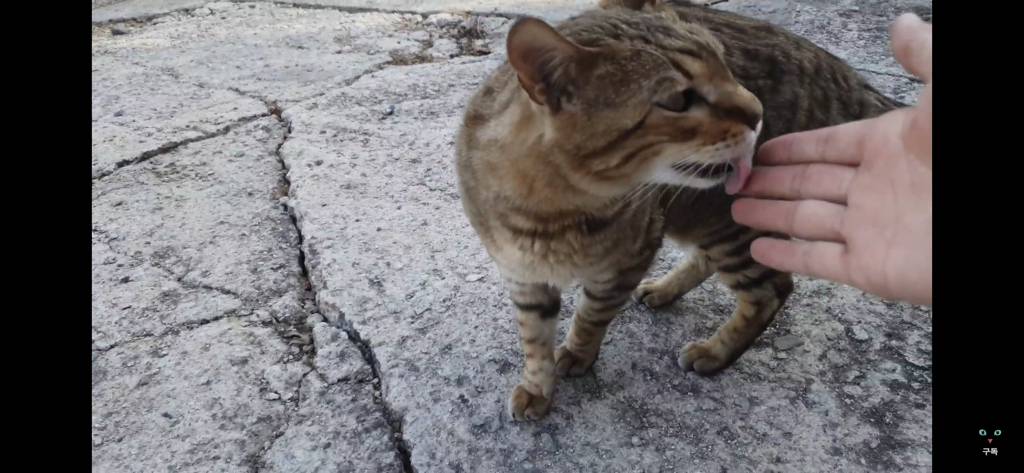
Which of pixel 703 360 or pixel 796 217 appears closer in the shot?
pixel 796 217

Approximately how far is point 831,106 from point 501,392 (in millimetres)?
1106

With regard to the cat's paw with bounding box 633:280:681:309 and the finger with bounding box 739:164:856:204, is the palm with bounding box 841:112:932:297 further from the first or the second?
the cat's paw with bounding box 633:280:681:309

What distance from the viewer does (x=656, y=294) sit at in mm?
2254

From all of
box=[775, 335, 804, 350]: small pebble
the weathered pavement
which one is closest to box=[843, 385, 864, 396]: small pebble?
the weathered pavement

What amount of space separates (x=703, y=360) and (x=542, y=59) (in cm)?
99

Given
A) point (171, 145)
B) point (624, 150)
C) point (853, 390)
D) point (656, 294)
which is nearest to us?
point (624, 150)

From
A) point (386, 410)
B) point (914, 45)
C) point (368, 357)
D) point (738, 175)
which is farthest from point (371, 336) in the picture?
point (914, 45)

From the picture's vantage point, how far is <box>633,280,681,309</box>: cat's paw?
225cm

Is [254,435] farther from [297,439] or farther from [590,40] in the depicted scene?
[590,40]

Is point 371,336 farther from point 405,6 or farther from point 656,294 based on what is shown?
point 405,6

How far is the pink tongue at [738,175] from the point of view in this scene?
1.63 metres

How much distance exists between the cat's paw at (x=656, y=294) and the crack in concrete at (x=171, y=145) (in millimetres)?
1928

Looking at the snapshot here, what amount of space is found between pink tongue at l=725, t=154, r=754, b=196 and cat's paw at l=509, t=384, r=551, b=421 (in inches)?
27.1

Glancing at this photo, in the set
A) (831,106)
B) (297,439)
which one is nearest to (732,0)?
(831,106)
